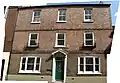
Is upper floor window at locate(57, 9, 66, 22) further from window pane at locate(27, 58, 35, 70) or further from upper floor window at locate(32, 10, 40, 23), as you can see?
window pane at locate(27, 58, 35, 70)

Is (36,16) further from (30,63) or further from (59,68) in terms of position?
(59,68)

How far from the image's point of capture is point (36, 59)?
2.60 metres

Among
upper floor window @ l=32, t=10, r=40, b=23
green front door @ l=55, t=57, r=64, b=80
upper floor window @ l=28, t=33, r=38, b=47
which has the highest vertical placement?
upper floor window @ l=32, t=10, r=40, b=23

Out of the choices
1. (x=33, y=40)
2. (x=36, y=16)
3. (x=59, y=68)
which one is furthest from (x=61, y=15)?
(x=59, y=68)

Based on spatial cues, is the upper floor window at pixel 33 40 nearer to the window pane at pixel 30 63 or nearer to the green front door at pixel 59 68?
the window pane at pixel 30 63

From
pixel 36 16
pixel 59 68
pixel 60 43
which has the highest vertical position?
pixel 36 16

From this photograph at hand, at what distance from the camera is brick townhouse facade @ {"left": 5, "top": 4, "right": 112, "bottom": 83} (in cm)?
251

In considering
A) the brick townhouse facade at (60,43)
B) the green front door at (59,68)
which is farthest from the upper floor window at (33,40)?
A: the green front door at (59,68)

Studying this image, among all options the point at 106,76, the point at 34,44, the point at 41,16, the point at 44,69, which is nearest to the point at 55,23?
the point at 41,16

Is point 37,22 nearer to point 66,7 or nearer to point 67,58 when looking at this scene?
point 66,7

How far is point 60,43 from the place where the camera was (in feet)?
8.50

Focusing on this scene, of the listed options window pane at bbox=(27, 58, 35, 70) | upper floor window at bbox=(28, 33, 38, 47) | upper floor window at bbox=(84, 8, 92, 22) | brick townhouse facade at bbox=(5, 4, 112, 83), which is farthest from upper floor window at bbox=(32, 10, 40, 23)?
upper floor window at bbox=(84, 8, 92, 22)

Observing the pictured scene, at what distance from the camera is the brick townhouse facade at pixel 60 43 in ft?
8.22

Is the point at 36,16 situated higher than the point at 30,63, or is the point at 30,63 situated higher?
the point at 36,16
